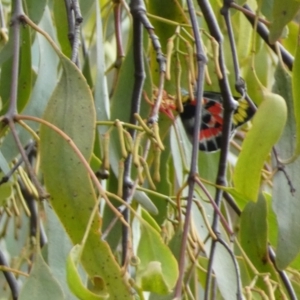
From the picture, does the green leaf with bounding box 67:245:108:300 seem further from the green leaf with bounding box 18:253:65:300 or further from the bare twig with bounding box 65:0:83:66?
the bare twig with bounding box 65:0:83:66

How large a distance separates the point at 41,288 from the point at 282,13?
385mm

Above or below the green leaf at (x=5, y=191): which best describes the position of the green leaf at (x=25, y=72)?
above

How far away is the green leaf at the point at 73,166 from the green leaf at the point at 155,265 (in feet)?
0.09

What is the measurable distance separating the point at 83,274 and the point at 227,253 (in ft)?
0.50

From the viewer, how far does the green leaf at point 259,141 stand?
2.04 feet

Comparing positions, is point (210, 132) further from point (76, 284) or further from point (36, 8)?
point (76, 284)

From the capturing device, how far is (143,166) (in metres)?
0.74

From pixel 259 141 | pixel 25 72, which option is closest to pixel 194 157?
pixel 259 141

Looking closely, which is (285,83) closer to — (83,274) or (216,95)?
(216,95)

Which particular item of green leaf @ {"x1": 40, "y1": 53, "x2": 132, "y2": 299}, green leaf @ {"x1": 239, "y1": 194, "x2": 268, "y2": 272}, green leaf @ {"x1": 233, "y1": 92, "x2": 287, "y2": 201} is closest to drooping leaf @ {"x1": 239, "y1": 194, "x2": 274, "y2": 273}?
green leaf @ {"x1": 239, "y1": 194, "x2": 268, "y2": 272}

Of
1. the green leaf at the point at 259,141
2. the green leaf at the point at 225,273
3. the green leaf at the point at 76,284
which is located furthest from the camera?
the green leaf at the point at 225,273

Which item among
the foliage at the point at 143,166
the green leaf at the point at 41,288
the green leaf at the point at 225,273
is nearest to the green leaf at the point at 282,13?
the foliage at the point at 143,166

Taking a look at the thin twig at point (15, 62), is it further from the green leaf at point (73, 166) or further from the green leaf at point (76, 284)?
the green leaf at point (76, 284)

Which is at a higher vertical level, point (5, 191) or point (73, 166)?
point (73, 166)
